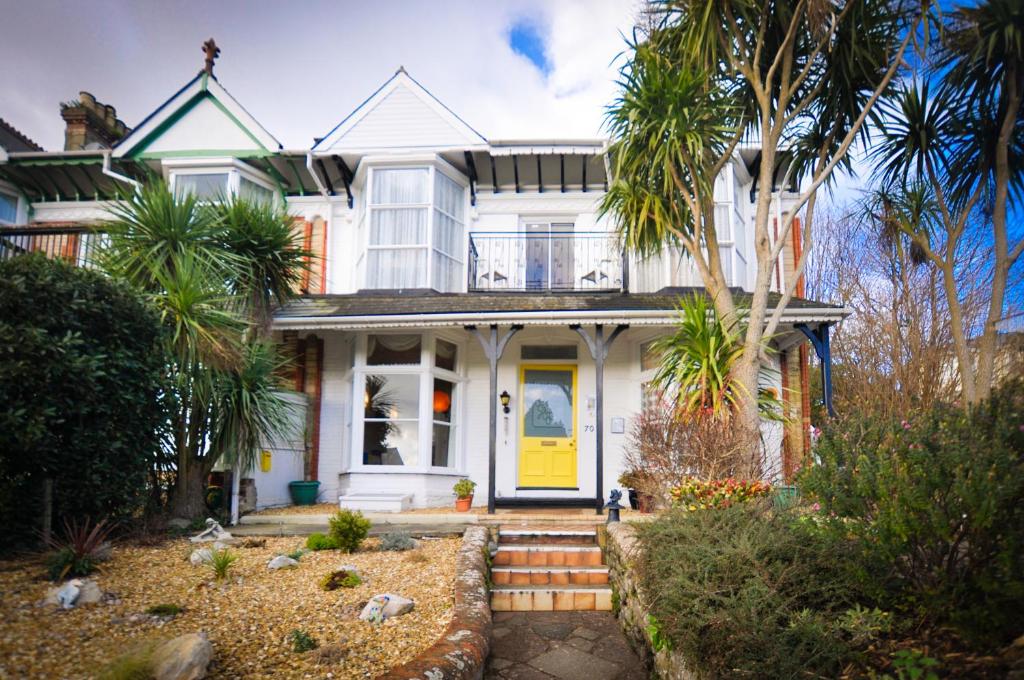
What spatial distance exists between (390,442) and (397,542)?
3564mm

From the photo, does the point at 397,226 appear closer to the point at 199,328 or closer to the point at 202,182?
the point at 202,182

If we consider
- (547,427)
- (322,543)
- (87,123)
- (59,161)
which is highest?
(87,123)

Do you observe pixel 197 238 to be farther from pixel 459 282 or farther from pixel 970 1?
pixel 970 1

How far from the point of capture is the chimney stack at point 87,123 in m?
13.1

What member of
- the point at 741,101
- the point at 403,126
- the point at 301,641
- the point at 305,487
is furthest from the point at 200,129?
the point at 301,641

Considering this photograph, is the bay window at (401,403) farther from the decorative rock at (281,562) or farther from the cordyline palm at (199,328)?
the decorative rock at (281,562)

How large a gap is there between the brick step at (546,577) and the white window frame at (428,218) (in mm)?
5497

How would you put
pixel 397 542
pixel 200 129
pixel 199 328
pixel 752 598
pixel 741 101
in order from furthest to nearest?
pixel 200 129 < pixel 741 101 < pixel 199 328 < pixel 397 542 < pixel 752 598

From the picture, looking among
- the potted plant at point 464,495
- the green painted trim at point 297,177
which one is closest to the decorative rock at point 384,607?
the potted plant at point 464,495

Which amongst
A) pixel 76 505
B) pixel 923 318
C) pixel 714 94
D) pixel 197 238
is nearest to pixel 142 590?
pixel 76 505

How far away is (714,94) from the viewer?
7.66 meters

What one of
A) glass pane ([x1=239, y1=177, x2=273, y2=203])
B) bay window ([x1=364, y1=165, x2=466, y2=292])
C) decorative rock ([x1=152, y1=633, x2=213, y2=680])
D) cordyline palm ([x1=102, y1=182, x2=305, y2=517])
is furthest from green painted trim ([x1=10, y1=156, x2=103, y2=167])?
decorative rock ([x1=152, y1=633, x2=213, y2=680])

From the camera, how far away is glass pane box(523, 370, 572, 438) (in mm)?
10688

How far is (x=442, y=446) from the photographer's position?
1041 centimetres
